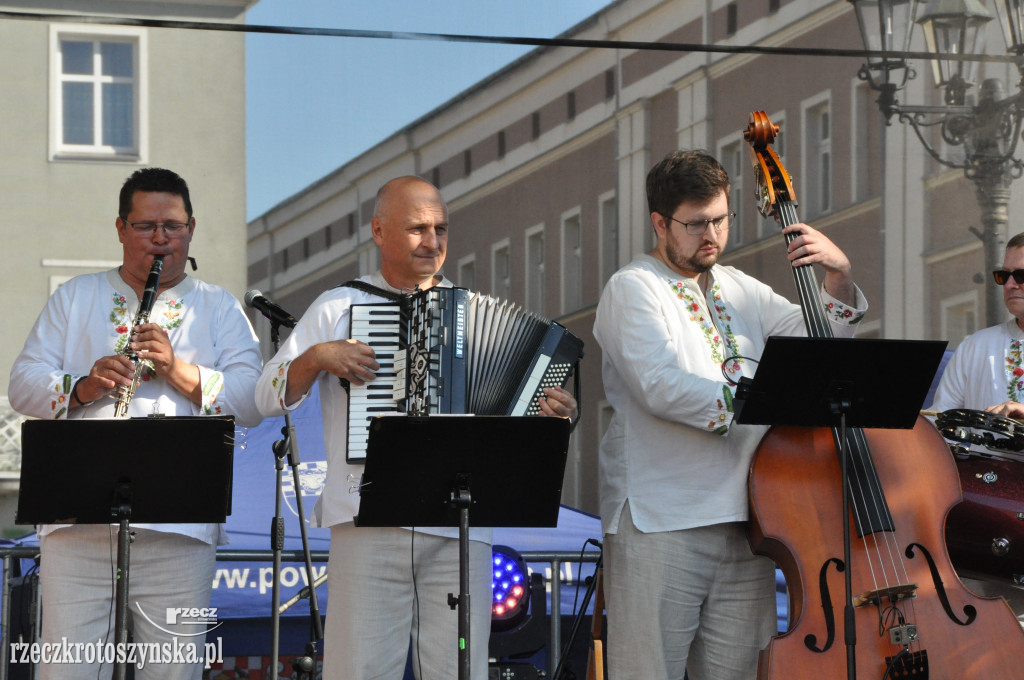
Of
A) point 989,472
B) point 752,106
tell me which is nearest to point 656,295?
point 989,472

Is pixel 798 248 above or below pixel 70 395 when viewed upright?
above

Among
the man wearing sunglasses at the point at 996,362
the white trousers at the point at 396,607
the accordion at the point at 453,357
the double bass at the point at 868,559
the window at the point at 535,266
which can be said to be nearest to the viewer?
the double bass at the point at 868,559

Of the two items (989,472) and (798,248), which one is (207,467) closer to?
(798,248)

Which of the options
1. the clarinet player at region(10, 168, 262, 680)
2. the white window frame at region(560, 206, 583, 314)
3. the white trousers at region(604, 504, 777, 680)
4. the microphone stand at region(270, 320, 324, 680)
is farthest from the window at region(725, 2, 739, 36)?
the white trousers at region(604, 504, 777, 680)

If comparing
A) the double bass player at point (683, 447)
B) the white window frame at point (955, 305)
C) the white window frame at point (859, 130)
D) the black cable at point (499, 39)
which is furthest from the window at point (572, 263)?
the double bass player at point (683, 447)

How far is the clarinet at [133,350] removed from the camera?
142 inches

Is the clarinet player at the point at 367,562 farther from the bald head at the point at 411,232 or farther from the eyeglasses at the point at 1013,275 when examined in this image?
the eyeglasses at the point at 1013,275

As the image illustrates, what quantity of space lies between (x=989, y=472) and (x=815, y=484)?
0.65m

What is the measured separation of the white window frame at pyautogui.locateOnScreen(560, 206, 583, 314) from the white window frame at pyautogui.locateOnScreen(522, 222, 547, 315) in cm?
13

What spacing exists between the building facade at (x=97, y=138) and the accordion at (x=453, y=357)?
4355mm

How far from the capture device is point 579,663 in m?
5.84

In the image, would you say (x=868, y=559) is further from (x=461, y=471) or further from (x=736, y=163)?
(x=736, y=163)

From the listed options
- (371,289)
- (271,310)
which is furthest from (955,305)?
(371,289)

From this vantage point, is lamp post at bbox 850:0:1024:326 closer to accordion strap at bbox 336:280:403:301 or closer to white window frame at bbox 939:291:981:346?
white window frame at bbox 939:291:981:346
